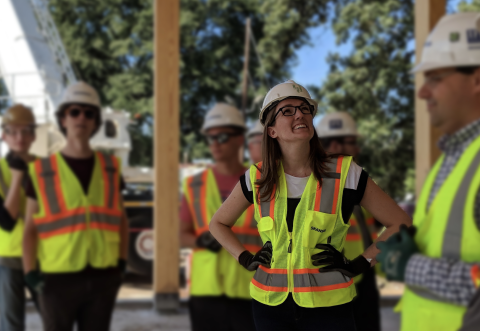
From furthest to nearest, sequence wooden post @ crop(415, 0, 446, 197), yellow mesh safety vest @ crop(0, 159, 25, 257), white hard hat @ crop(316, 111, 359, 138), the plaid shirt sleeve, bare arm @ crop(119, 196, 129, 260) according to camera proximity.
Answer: wooden post @ crop(415, 0, 446, 197)
white hard hat @ crop(316, 111, 359, 138)
yellow mesh safety vest @ crop(0, 159, 25, 257)
bare arm @ crop(119, 196, 129, 260)
the plaid shirt sleeve

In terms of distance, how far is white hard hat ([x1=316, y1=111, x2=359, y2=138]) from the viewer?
4102 millimetres

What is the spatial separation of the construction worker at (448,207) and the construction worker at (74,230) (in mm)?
1983

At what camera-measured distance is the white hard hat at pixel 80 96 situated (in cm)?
314

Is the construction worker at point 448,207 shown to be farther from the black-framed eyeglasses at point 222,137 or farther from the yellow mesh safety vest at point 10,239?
the yellow mesh safety vest at point 10,239

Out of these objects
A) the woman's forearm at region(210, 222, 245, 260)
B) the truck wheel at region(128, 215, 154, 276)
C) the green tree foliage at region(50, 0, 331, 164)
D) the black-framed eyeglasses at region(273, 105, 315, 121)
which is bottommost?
the truck wheel at region(128, 215, 154, 276)

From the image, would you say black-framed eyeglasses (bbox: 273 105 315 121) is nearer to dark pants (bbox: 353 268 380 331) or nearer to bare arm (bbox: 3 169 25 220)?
dark pants (bbox: 353 268 380 331)

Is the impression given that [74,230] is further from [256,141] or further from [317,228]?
[317,228]

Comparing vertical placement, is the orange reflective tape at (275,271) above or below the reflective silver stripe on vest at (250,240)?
above

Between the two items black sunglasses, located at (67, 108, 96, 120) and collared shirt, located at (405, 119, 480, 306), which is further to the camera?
black sunglasses, located at (67, 108, 96, 120)

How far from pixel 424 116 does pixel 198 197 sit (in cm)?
279

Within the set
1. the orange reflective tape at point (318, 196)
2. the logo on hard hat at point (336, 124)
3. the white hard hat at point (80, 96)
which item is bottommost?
the orange reflective tape at point (318, 196)

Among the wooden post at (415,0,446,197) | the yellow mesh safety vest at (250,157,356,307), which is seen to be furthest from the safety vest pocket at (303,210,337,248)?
the wooden post at (415,0,446,197)

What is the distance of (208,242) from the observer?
288cm

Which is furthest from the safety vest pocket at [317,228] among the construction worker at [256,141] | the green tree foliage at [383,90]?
the green tree foliage at [383,90]
